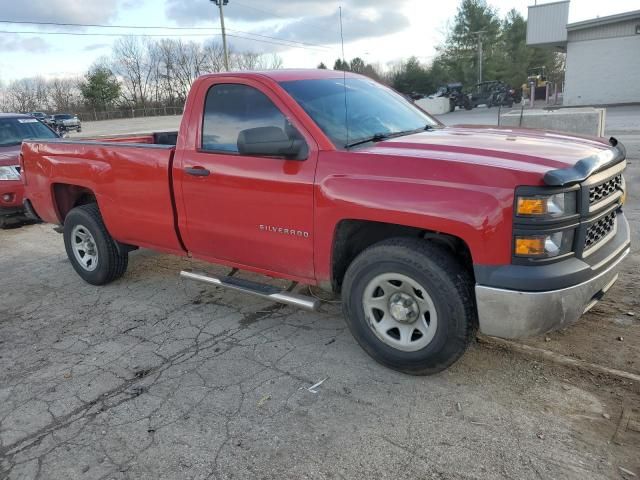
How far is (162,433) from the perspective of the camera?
2936 millimetres

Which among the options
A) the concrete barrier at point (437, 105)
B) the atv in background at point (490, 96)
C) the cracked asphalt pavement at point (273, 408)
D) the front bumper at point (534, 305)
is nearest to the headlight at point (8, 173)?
the cracked asphalt pavement at point (273, 408)

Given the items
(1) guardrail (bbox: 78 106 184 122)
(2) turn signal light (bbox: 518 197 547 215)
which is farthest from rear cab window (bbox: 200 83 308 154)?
(1) guardrail (bbox: 78 106 184 122)

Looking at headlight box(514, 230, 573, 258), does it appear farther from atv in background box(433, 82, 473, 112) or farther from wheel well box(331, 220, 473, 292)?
atv in background box(433, 82, 473, 112)

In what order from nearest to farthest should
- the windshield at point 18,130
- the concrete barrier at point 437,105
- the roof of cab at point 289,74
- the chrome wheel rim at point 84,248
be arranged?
the roof of cab at point 289,74, the chrome wheel rim at point 84,248, the windshield at point 18,130, the concrete barrier at point 437,105

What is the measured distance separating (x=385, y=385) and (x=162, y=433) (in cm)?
136

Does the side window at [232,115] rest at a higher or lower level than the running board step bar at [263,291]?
higher

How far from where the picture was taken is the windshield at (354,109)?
3.61m

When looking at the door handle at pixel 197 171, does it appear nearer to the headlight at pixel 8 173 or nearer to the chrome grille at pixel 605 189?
the chrome grille at pixel 605 189

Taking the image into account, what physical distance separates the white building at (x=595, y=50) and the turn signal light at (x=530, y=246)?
30.6 m

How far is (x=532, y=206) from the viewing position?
106 inches

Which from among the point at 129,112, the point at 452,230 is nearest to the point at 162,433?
the point at 452,230

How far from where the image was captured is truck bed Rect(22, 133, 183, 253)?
4.38m

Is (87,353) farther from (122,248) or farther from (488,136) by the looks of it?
(488,136)

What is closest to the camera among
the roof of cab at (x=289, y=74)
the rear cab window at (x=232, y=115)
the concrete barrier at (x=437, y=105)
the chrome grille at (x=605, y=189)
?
the chrome grille at (x=605, y=189)
